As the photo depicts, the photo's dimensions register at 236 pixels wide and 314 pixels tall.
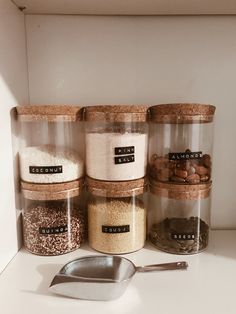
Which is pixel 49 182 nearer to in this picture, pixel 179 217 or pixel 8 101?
pixel 8 101

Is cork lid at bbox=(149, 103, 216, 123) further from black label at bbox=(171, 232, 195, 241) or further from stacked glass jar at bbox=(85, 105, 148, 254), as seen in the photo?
black label at bbox=(171, 232, 195, 241)

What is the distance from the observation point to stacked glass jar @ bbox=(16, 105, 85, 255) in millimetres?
625

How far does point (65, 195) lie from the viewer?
638 millimetres

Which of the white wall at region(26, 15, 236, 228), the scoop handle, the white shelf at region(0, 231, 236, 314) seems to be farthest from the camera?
the white wall at region(26, 15, 236, 228)

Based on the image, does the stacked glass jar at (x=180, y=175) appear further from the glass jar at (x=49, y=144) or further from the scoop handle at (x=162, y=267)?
the glass jar at (x=49, y=144)

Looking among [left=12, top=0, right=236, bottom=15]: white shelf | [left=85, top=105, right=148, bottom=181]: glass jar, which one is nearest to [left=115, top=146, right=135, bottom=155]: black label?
[left=85, top=105, right=148, bottom=181]: glass jar

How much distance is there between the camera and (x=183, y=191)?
625 millimetres

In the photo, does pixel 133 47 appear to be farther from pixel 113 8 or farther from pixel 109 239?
pixel 109 239

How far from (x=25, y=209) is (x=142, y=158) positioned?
0.30m

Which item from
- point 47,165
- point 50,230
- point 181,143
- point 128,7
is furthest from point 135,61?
point 50,230

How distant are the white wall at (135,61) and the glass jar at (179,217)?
209 millimetres

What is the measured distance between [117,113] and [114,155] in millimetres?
90

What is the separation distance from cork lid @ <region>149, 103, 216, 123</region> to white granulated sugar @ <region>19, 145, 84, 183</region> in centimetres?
21

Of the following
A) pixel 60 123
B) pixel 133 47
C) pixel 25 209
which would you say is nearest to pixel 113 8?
pixel 133 47
